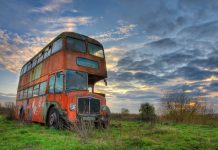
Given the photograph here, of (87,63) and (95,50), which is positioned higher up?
(95,50)

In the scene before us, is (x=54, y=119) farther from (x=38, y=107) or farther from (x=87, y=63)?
(x=38, y=107)

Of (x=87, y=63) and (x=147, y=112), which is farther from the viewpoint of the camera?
(x=147, y=112)

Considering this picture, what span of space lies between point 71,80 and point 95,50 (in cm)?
256

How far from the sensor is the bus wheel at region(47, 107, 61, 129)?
12438 mm

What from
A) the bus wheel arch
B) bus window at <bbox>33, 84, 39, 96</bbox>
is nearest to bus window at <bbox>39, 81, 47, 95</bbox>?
bus window at <bbox>33, 84, 39, 96</bbox>

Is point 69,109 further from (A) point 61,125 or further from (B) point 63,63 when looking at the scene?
(B) point 63,63

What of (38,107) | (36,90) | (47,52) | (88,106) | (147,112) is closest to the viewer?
(88,106)

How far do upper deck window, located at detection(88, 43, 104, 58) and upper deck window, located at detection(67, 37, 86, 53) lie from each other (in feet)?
1.21

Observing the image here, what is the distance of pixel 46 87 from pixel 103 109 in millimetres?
3747

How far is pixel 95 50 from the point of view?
47.1 feet

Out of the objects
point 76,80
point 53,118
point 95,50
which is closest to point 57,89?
point 76,80

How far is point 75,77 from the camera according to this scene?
1281 cm

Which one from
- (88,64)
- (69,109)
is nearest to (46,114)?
(69,109)

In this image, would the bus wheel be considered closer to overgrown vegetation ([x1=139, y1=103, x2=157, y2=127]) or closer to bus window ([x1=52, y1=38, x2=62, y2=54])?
bus window ([x1=52, y1=38, x2=62, y2=54])
